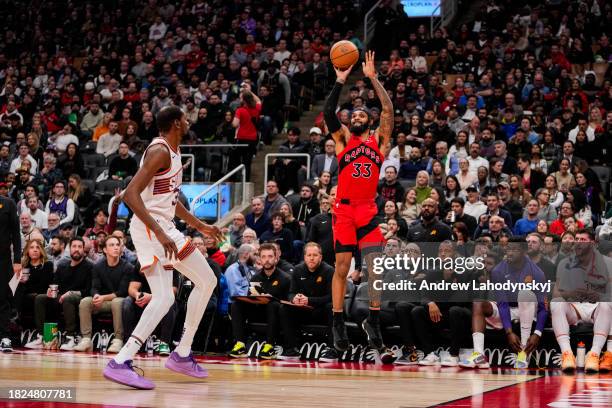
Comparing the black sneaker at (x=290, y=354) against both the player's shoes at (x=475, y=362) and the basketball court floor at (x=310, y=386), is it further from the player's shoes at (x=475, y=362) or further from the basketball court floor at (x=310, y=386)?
the player's shoes at (x=475, y=362)

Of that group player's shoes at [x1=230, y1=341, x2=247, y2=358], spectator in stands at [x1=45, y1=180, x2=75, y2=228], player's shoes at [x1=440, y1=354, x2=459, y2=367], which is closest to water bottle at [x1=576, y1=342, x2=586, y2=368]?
player's shoes at [x1=440, y1=354, x2=459, y2=367]

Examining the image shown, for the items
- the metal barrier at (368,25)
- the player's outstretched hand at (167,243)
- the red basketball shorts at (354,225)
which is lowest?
the player's outstretched hand at (167,243)

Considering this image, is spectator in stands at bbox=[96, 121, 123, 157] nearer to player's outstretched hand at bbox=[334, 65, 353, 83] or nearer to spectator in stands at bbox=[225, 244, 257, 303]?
spectator in stands at bbox=[225, 244, 257, 303]

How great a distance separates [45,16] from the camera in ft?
87.4

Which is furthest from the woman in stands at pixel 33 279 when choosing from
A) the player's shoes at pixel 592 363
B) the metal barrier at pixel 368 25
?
the metal barrier at pixel 368 25

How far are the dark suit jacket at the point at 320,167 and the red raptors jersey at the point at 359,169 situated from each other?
679 centimetres

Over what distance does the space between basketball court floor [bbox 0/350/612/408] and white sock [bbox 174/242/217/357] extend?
1.23 feet

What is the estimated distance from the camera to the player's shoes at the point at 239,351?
37.3 ft

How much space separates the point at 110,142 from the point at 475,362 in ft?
35.0

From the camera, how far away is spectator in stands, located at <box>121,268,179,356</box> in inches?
447

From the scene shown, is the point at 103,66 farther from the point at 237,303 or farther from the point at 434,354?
the point at 434,354

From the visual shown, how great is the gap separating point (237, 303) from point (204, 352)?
80 cm

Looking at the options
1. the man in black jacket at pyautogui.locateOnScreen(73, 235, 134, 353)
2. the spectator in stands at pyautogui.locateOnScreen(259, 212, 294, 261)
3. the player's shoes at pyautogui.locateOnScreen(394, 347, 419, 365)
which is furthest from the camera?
the spectator in stands at pyautogui.locateOnScreen(259, 212, 294, 261)

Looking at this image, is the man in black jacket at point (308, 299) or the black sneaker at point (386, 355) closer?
the black sneaker at point (386, 355)
